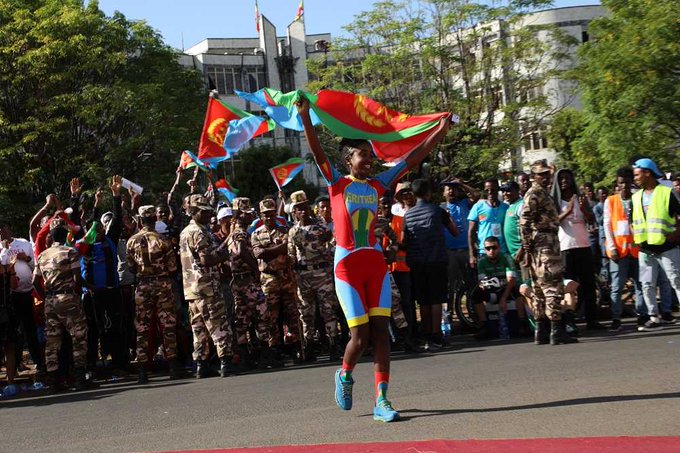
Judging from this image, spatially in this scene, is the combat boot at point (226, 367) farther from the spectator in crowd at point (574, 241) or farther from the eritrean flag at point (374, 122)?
the spectator in crowd at point (574, 241)

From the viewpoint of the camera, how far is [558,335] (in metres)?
12.2

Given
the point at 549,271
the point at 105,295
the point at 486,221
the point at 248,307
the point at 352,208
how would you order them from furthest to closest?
the point at 486,221 < the point at 105,295 < the point at 248,307 < the point at 549,271 < the point at 352,208

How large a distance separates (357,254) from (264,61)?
225 feet

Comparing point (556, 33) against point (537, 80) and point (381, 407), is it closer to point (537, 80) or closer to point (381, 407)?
point (537, 80)

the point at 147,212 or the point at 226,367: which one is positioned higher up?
the point at 147,212

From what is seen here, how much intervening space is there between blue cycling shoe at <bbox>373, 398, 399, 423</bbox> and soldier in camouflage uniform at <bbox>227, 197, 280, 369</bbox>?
5239 millimetres

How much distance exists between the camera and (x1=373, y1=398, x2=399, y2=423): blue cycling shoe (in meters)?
7.61

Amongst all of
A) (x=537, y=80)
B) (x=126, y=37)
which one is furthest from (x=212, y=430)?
(x=126, y=37)

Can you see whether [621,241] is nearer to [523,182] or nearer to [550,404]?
[523,182]

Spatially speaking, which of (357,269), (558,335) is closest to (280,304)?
(558,335)

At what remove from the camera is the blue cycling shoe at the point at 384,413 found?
7.61 m

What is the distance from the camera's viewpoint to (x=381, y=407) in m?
7.70

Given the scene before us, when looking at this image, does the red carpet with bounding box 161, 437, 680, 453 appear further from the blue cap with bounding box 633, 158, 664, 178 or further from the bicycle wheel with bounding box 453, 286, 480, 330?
the bicycle wheel with bounding box 453, 286, 480, 330

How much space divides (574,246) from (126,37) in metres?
32.1
